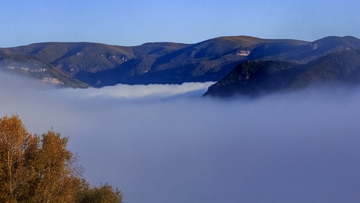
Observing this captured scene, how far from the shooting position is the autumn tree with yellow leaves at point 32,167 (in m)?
20.9

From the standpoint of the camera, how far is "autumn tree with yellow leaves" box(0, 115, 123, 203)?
2094 cm

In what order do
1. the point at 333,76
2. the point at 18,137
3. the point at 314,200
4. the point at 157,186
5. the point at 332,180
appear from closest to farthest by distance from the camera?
the point at 18,137 < the point at 314,200 < the point at 332,180 < the point at 157,186 < the point at 333,76

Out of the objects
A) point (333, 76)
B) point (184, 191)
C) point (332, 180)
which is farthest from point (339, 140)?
point (184, 191)

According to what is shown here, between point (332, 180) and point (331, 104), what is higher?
point (331, 104)

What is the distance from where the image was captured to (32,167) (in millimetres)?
21641

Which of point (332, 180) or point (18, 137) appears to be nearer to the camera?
point (18, 137)

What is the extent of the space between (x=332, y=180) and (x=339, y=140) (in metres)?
55.1

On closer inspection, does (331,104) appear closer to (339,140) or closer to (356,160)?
(339,140)

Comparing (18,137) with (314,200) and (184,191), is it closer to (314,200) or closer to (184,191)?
(314,200)

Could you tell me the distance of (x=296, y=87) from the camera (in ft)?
611

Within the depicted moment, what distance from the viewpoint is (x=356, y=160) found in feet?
506

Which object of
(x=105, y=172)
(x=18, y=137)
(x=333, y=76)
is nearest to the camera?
(x=18, y=137)

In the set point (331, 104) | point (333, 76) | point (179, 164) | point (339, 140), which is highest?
point (333, 76)

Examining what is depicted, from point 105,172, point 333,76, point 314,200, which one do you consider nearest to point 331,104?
point 333,76
